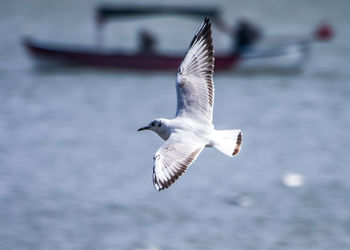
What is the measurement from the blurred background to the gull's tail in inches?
118

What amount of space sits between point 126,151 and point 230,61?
9.10 metres

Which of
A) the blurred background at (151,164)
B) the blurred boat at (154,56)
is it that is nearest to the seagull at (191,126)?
the blurred background at (151,164)

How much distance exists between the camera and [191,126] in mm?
7652

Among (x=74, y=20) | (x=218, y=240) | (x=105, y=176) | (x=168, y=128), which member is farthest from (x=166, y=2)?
(x=168, y=128)

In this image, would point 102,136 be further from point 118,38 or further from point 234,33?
point 118,38

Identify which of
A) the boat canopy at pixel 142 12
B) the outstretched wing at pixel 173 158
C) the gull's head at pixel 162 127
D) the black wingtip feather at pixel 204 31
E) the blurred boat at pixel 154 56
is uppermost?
the boat canopy at pixel 142 12

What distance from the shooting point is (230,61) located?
76.1 ft

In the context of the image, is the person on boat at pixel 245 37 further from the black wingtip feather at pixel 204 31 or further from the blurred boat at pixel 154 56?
the black wingtip feather at pixel 204 31

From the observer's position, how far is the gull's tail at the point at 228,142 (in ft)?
23.6

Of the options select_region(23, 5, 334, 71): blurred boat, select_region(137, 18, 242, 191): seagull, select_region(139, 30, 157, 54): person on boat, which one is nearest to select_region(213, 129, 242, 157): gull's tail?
select_region(137, 18, 242, 191): seagull

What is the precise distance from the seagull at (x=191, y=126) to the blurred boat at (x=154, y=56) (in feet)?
48.3

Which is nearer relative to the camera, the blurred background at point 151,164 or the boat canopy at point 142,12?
the blurred background at point 151,164

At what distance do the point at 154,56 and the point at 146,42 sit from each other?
0.56 m

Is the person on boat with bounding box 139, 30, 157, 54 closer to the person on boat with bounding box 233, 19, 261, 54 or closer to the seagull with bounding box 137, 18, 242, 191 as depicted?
the person on boat with bounding box 233, 19, 261, 54
